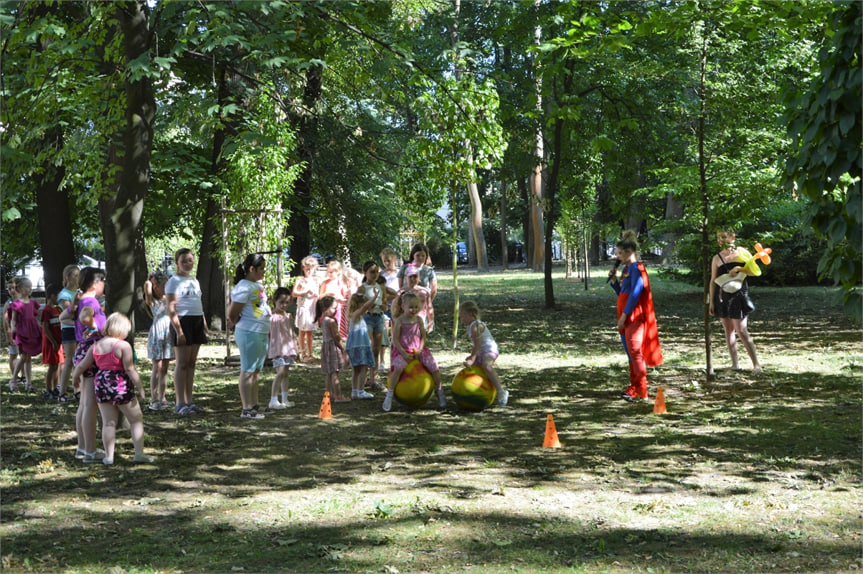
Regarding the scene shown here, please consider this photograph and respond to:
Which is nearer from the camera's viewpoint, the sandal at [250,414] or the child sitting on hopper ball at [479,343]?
the sandal at [250,414]

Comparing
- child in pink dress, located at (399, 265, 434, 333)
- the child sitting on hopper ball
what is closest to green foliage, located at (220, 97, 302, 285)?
child in pink dress, located at (399, 265, 434, 333)

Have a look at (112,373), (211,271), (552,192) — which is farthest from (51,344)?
(552,192)

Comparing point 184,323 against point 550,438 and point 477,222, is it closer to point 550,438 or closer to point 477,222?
point 550,438

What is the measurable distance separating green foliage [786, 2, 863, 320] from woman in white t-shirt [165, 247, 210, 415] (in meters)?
6.79

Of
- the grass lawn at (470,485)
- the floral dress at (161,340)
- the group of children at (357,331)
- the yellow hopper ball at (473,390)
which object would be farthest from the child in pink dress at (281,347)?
the yellow hopper ball at (473,390)

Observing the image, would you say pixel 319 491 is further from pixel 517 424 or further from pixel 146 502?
pixel 517 424

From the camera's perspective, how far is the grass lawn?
17.5ft

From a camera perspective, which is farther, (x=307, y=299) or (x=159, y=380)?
(x=307, y=299)

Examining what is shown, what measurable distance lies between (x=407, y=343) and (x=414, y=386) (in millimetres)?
501

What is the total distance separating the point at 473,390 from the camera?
10086 mm

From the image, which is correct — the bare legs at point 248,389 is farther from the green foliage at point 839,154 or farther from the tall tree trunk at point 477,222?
the tall tree trunk at point 477,222

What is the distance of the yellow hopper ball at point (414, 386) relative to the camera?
1025 cm

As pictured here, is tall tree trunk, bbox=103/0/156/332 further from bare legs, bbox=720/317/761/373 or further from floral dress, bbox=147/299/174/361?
bare legs, bbox=720/317/761/373

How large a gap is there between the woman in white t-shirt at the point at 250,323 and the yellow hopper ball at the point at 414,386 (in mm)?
1606
